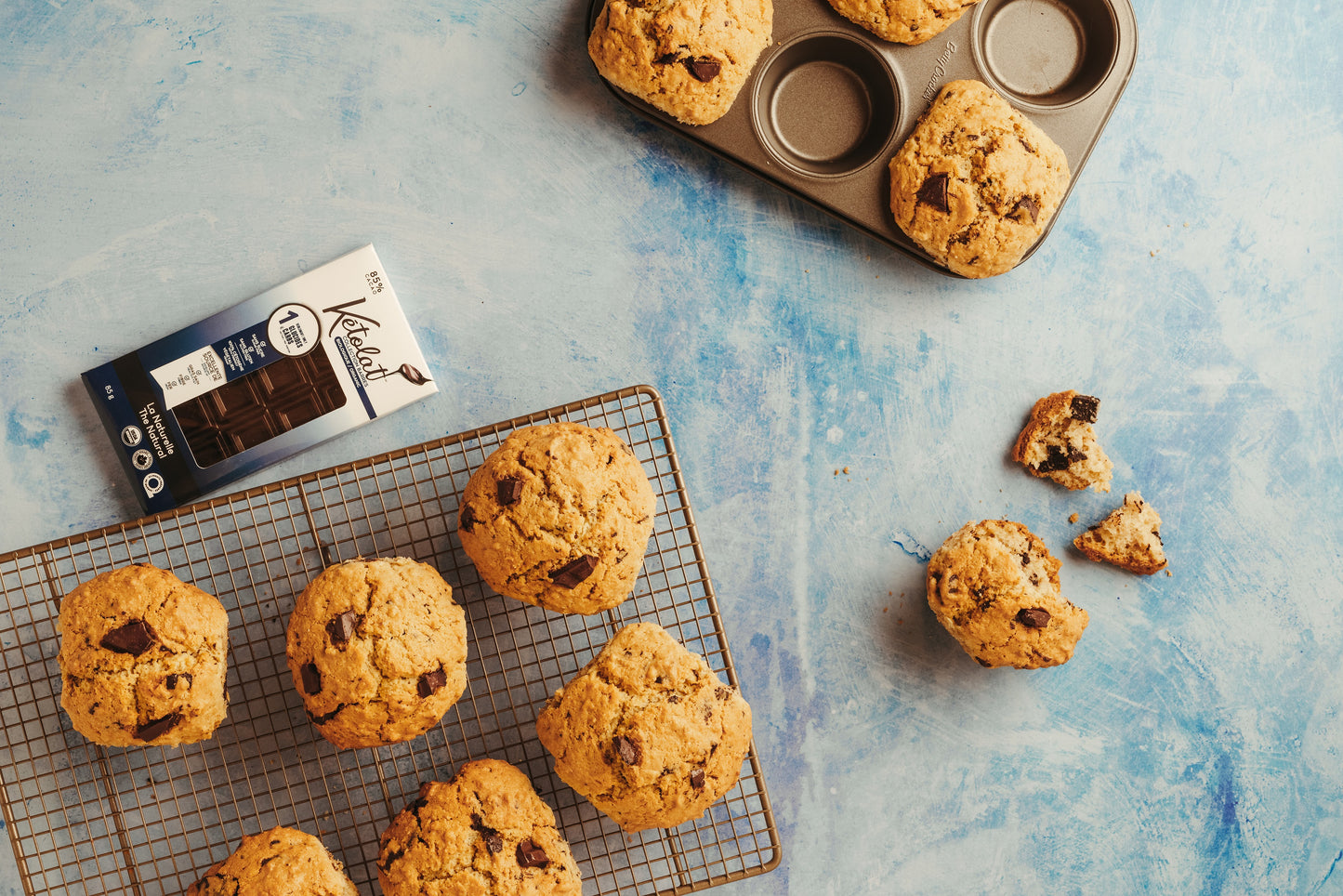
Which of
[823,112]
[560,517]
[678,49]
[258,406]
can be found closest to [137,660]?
[258,406]

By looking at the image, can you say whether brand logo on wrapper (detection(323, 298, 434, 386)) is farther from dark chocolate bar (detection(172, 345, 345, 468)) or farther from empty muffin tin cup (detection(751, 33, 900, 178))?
empty muffin tin cup (detection(751, 33, 900, 178))

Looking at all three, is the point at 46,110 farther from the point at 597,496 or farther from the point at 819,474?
the point at 819,474

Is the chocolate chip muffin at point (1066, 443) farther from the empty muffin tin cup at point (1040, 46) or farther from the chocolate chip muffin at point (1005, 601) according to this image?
the empty muffin tin cup at point (1040, 46)

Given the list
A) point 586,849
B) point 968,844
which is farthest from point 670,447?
point 968,844

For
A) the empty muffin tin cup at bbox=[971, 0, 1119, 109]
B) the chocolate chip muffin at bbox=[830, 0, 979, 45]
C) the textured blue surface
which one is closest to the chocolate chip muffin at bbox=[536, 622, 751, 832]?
the textured blue surface

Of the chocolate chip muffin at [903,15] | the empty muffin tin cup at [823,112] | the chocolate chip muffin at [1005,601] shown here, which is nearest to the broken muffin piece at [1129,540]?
the chocolate chip muffin at [1005,601]

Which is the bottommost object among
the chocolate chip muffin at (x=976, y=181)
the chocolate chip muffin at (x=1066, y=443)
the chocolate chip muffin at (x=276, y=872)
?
the chocolate chip muffin at (x=276, y=872)
